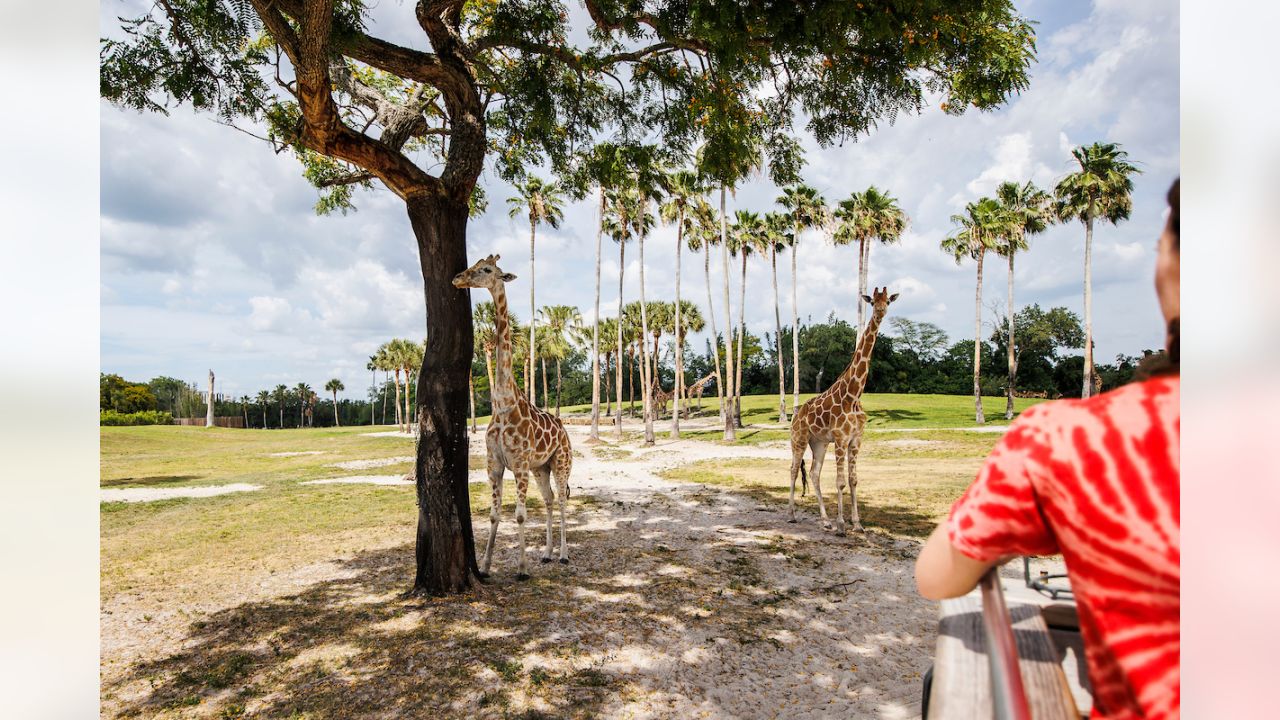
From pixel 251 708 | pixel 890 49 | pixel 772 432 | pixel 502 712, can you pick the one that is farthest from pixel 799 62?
pixel 772 432

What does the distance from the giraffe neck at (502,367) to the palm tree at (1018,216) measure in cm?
417

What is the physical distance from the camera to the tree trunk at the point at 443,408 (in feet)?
16.4

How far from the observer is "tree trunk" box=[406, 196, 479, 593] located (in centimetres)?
498

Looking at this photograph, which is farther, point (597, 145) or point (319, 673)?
point (597, 145)

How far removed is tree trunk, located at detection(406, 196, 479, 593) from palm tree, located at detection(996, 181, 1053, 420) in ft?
13.8

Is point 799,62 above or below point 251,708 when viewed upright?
above

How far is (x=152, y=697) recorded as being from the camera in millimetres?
3465

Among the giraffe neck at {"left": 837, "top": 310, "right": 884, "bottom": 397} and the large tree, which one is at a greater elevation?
the large tree

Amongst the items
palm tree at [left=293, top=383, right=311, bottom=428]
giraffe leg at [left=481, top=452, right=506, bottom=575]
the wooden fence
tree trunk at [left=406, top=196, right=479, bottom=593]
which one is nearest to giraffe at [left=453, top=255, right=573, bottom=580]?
giraffe leg at [left=481, top=452, right=506, bottom=575]

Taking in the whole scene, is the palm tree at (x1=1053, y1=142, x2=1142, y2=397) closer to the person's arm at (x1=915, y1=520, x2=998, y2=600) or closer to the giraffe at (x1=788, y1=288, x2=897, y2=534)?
the person's arm at (x1=915, y1=520, x2=998, y2=600)

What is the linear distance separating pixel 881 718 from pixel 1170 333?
3.05 m

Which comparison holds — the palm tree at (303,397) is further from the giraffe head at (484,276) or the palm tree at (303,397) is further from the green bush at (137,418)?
the giraffe head at (484,276)

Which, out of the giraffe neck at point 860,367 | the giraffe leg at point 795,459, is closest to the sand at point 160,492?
the giraffe leg at point 795,459

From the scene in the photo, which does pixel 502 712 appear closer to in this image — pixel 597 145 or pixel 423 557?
pixel 423 557
